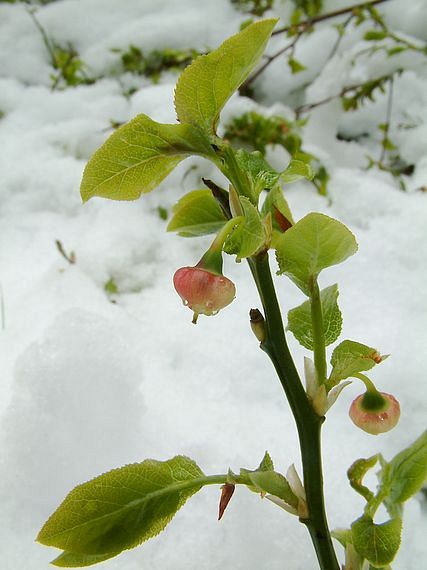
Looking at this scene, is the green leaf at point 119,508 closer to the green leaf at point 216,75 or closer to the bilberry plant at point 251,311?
the bilberry plant at point 251,311

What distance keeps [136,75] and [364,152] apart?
2.39 ft

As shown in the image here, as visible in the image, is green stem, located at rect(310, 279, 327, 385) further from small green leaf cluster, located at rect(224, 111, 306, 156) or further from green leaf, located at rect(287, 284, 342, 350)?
small green leaf cluster, located at rect(224, 111, 306, 156)

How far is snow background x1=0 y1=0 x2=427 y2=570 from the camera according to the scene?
76cm

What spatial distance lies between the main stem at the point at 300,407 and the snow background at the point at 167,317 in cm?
21

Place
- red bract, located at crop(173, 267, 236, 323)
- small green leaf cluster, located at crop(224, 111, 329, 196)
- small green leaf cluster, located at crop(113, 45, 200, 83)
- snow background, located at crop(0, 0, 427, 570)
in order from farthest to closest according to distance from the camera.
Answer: small green leaf cluster, located at crop(113, 45, 200, 83) → small green leaf cluster, located at crop(224, 111, 329, 196) → snow background, located at crop(0, 0, 427, 570) → red bract, located at crop(173, 267, 236, 323)

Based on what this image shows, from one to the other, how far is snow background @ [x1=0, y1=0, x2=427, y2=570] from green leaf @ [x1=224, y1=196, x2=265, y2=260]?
16.9 inches

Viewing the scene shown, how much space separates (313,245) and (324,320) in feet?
0.37

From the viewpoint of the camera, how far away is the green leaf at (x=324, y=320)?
0.55 m

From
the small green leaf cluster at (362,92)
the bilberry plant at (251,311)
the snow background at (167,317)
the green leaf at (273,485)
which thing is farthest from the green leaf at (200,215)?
the small green leaf cluster at (362,92)

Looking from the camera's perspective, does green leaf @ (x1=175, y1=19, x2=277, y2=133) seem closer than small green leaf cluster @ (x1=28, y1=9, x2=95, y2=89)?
Yes

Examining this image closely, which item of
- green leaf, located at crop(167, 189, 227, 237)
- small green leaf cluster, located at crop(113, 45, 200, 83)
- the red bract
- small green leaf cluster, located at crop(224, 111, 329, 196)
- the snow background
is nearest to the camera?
the red bract

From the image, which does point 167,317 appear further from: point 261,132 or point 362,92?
point 362,92

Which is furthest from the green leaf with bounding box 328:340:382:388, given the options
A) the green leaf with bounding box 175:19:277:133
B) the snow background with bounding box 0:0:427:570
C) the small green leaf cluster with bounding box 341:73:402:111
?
the small green leaf cluster with bounding box 341:73:402:111

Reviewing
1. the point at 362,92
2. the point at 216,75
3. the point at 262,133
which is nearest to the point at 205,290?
the point at 216,75
